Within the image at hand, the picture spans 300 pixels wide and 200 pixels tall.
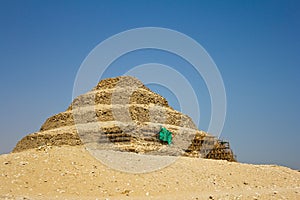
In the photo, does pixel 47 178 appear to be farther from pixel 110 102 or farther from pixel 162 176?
pixel 110 102

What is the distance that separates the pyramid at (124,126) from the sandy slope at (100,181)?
7635 millimetres

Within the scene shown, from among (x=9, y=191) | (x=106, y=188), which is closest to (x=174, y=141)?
(x=106, y=188)

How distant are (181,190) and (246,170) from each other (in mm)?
6977

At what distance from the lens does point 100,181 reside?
12.9 meters

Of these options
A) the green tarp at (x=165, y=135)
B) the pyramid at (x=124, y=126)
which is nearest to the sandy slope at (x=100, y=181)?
the pyramid at (x=124, y=126)

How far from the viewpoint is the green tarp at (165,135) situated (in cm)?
2508

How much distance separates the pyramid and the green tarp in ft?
1.03

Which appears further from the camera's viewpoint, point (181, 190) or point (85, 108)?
point (85, 108)

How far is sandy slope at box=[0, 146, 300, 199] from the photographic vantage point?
39.0ft

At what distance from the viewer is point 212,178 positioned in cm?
1602

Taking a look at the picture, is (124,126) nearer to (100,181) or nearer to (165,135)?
(165,135)

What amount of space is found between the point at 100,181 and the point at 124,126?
39.0ft

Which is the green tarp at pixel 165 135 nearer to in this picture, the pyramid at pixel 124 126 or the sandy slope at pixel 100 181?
the pyramid at pixel 124 126

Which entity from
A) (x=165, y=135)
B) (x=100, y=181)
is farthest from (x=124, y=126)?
(x=100, y=181)
